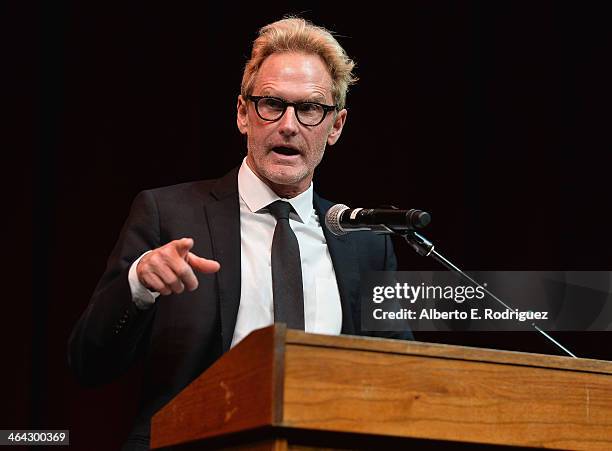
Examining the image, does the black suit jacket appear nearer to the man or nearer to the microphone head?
the man

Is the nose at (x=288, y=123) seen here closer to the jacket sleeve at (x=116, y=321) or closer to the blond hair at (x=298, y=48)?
the blond hair at (x=298, y=48)

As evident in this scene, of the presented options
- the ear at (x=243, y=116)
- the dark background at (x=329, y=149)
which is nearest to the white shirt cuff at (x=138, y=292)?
the ear at (x=243, y=116)

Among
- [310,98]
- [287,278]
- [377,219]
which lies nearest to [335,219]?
[377,219]

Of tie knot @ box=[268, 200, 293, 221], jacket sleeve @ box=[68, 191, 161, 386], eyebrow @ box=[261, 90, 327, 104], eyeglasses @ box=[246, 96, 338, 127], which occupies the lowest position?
jacket sleeve @ box=[68, 191, 161, 386]

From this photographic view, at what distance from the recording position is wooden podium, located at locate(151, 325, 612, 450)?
1267 mm

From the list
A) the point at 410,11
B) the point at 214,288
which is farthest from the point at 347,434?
the point at 410,11

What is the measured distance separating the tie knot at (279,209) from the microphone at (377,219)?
1.35 feet

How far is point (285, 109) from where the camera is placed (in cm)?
237

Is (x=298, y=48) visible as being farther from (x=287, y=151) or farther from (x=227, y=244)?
(x=227, y=244)

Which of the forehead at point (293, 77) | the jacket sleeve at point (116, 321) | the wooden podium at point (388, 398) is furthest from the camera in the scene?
the forehead at point (293, 77)

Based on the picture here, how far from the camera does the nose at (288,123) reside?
235 centimetres

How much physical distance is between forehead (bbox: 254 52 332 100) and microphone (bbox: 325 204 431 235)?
56 centimetres

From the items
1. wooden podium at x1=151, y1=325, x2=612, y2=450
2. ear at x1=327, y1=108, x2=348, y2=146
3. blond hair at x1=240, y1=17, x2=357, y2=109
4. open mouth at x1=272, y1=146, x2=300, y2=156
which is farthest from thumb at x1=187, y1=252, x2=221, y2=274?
ear at x1=327, y1=108, x2=348, y2=146

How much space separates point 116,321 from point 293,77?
863 mm
